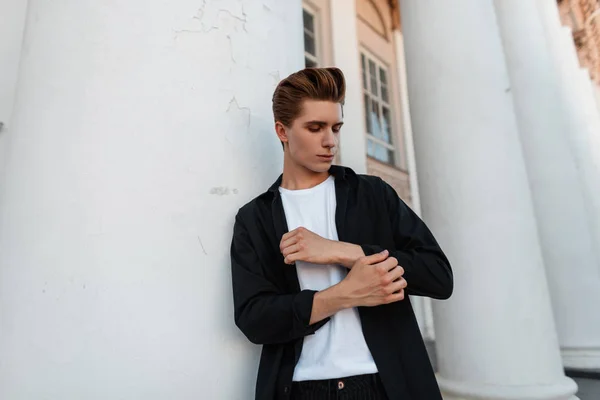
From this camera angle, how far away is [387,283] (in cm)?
92

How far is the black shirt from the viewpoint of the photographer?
38.6 inches

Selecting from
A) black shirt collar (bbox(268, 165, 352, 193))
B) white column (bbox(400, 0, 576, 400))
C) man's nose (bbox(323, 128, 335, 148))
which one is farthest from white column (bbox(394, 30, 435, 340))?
man's nose (bbox(323, 128, 335, 148))

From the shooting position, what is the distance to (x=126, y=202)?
101cm

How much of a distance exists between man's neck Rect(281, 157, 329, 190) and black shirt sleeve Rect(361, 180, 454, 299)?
239 millimetres

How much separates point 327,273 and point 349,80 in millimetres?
6090

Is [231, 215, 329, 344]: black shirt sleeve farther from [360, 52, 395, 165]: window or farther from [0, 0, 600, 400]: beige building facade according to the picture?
[360, 52, 395, 165]: window

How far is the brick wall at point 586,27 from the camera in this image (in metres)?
9.48

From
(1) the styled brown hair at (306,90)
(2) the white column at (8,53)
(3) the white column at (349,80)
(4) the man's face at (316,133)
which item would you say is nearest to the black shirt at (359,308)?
(4) the man's face at (316,133)

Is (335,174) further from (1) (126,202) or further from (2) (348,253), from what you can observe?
(1) (126,202)

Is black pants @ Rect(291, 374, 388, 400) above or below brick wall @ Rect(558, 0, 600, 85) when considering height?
below

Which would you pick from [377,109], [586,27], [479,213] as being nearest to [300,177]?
[479,213]

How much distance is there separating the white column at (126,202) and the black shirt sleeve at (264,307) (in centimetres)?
8

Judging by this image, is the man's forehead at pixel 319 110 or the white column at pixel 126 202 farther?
the man's forehead at pixel 319 110

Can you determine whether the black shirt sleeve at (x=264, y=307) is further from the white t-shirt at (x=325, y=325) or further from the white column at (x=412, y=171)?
the white column at (x=412, y=171)
